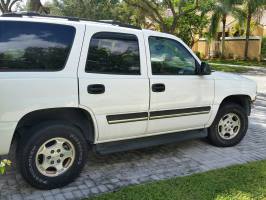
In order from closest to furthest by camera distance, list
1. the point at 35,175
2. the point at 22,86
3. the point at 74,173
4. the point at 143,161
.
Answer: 1. the point at 22,86
2. the point at 35,175
3. the point at 74,173
4. the point at 143,161

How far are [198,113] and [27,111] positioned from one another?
2.69 m

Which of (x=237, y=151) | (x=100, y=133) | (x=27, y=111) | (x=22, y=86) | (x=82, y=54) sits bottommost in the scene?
(x=237, y=151)

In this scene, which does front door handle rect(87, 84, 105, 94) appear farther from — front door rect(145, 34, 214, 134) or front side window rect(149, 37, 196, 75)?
front side window rect(149, 37, 196, 75)

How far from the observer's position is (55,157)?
4391mm

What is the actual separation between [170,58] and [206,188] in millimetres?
1922

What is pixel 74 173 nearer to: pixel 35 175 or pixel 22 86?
pixel 35 175

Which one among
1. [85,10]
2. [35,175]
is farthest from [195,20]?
[35,175]

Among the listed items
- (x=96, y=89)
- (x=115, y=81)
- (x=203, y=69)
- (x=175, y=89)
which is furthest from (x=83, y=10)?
(x=96, y=89)

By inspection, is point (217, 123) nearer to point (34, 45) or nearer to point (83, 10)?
point (34, 45)

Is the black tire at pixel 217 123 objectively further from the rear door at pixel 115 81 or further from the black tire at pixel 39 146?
the black tire at pixel 39 146

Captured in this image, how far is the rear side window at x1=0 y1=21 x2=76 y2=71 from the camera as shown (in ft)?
13.0

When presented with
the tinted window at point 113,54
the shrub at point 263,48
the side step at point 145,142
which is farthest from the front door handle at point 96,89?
the shrub at point 263,48

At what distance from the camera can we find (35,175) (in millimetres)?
4234

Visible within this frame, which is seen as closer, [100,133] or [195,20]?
[100,133]
